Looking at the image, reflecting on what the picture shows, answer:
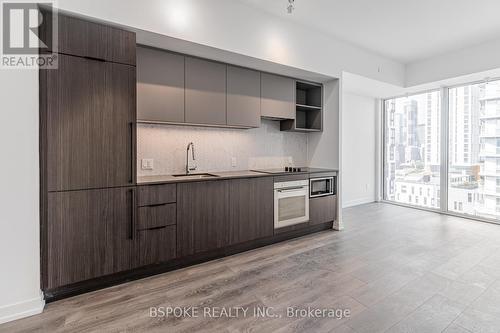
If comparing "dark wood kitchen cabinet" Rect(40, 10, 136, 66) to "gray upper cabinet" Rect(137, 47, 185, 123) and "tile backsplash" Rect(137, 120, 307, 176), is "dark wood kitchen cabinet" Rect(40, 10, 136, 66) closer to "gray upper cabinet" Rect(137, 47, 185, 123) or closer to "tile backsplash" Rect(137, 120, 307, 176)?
"gray upper cabinet" Rect(137, 47, 185, 123)

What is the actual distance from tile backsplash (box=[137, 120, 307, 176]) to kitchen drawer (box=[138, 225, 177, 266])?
84cm

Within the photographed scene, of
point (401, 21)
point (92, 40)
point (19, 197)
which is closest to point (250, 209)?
point (19, 197)

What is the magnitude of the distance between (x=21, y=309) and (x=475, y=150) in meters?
6.86

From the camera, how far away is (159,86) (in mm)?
2879

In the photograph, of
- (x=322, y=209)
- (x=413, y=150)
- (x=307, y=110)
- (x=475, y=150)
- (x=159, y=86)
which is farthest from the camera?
(x=413, y=150)

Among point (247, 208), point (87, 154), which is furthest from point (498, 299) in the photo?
point (87, 154)

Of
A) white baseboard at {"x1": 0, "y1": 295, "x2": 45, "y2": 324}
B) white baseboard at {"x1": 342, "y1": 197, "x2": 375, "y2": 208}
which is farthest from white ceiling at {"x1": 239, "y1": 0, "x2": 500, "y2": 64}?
white baseboard at {"x1": 0, "y1": 295, "x2": 45, "y2": 324}

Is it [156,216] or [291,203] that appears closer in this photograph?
[156,216]

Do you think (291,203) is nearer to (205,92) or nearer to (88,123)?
(205,92)

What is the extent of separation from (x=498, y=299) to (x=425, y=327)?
0.95 m

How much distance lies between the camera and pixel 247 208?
10.7ft

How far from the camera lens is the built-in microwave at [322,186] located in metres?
3.97

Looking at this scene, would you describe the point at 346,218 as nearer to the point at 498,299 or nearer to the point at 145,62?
the point at 498,299

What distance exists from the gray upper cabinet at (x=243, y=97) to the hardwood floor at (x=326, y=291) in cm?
178
